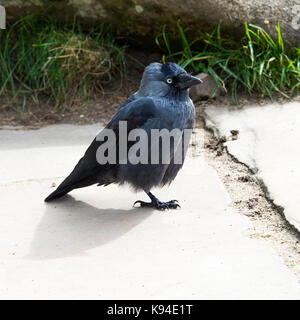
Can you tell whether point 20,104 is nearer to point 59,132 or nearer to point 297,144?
point 59,132

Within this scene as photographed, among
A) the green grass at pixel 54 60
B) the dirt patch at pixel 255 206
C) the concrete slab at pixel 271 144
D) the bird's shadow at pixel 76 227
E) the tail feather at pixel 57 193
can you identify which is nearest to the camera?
the dirt patch at pixel 255 206

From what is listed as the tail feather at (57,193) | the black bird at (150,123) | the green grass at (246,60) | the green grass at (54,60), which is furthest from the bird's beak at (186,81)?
the green grass at (54,60)

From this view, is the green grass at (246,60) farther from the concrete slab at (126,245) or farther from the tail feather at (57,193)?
the tail feather at (57,193)

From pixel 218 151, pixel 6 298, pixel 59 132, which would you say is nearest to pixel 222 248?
pixel 6 298

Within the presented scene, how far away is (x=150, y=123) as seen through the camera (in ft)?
9.44

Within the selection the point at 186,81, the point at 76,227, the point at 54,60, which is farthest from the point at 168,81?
the point at 54,60

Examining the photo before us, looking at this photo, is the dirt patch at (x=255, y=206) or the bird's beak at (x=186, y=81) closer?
the dirt patch at (x=255, y=206)

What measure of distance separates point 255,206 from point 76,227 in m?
0.92

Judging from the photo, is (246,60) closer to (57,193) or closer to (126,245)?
(57,193)

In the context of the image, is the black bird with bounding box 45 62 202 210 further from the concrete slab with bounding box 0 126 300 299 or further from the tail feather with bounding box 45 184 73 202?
the concrete slab with bounding box 0 126 300 299

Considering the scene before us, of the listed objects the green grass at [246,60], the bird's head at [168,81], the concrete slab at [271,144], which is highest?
the bird's head at [168,81]

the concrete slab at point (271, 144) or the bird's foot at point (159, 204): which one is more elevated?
the concrete slab at point (271, 144)

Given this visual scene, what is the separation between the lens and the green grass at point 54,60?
4.38 m
